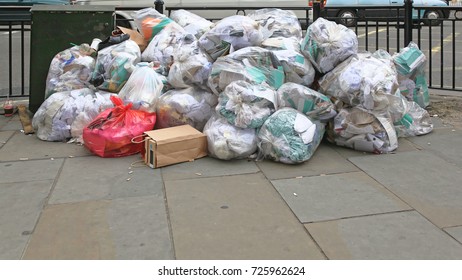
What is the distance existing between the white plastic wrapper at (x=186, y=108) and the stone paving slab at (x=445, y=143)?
2.38 m

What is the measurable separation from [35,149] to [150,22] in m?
2.44

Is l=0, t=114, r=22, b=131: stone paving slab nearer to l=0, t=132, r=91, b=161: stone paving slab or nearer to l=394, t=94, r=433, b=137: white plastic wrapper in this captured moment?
l=0, t=132, r=91, b=161: stone paving slab

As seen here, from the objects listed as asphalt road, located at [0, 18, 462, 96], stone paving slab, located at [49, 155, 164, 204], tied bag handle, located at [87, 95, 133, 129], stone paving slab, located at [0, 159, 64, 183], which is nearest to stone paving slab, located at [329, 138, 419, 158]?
stone paving slab, located at [49, 155, 164, 204]

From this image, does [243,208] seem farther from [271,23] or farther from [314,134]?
[271,23]

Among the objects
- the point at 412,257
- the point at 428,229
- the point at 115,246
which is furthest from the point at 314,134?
the point at 115,246

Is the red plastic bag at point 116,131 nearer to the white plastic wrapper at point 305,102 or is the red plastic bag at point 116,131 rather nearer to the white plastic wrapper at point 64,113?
the white plastic wrapper at point 64,113

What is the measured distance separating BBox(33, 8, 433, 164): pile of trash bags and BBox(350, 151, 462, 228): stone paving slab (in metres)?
0.31

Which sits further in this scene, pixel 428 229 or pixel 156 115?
pixel 156 115

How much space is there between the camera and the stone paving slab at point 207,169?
465 cm

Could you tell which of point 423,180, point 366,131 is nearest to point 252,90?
point 366,131

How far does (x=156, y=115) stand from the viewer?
5562 mm

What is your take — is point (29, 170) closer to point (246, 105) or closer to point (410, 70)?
point (246, 105)

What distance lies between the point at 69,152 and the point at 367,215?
3310 mm

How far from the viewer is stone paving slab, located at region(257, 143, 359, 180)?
4.64 metres
